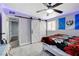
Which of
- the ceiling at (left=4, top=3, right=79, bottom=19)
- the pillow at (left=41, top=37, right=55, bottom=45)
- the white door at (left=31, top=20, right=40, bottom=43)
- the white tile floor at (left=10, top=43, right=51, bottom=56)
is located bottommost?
the white tile floor at (left=10, top=43, right=51, bottom=56)

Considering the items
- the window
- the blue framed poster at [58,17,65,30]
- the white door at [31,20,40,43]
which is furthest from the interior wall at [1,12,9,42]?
the blue framed poster at [58,17,65,30]

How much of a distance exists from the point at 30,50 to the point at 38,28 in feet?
1.41

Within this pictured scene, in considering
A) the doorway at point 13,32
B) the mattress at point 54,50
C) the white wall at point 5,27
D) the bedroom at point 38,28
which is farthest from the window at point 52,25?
the white wall at point 5,27

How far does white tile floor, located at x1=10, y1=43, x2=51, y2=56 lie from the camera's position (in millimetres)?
2043

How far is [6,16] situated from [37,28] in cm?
59

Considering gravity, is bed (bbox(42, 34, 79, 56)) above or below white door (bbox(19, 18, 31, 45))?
below

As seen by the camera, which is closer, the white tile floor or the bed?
the bed

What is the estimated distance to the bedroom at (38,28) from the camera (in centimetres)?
199

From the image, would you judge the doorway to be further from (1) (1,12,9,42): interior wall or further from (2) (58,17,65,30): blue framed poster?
(2) (58,17,65,30): blue framed poster

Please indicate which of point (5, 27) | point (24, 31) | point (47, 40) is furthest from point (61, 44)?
point (5, 27)

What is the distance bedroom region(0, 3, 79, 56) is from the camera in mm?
1989

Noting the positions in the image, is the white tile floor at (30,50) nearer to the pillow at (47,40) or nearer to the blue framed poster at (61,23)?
the pillow at (47,40)

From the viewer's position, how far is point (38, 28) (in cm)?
214

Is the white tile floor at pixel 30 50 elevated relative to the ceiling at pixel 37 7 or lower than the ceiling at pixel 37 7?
lower
